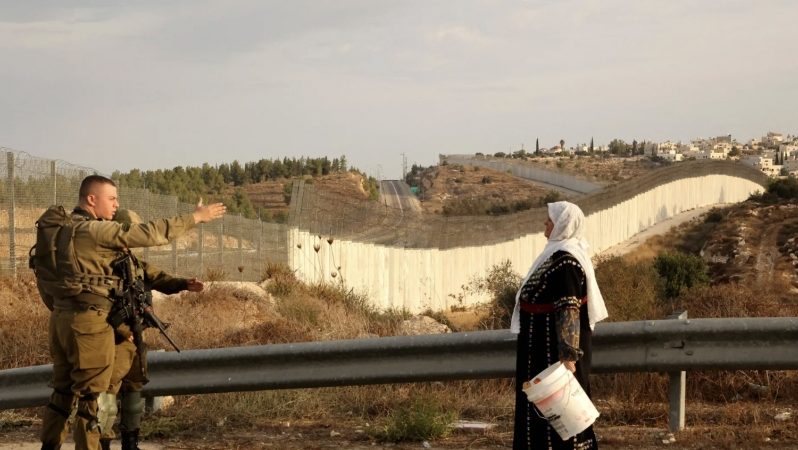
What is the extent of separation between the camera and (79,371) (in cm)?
652

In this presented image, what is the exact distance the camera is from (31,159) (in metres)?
18.3

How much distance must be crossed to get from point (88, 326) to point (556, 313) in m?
2.88

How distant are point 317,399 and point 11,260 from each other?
1107 cm

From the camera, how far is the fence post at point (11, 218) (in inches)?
691

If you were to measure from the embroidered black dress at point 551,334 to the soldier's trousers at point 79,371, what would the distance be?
102 inches

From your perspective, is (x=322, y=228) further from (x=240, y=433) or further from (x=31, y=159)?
(x=240, y=433)

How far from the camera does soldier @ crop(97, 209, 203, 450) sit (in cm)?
676

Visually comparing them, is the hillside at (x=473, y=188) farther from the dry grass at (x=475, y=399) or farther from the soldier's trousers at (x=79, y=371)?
the soldier's trousers at (x=79, y=371)

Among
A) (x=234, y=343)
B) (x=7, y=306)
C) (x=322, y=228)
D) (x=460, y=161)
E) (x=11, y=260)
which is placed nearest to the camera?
(x=234, y=343)

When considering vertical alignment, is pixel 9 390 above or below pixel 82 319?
below

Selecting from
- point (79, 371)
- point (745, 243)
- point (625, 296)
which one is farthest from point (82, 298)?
point (745, 243)

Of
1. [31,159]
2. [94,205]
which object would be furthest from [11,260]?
[94,205]

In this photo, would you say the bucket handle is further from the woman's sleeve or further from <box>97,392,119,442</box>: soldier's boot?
<box>97,392,119,442</box>: soldier's boot

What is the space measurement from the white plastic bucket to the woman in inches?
7.8
